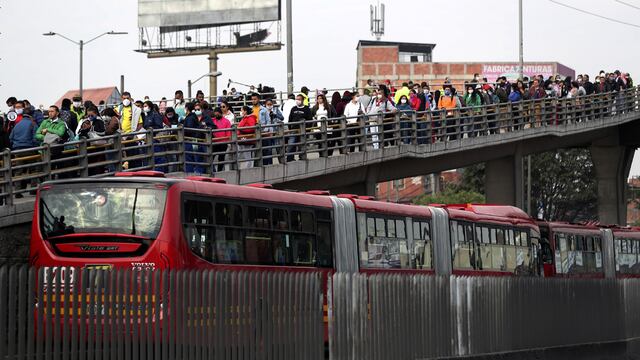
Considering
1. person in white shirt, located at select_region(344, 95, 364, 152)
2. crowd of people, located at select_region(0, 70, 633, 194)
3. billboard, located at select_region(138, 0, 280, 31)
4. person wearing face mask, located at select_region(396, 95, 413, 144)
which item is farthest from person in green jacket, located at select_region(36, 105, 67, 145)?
billboard, located at select_region(138, 0, 280, 31)

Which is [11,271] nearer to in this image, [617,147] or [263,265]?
[263,265]

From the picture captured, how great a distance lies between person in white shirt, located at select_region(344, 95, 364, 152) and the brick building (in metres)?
103

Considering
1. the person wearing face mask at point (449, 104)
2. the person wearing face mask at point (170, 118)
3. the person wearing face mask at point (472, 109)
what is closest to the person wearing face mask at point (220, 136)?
the person wearing face mask at point (170, 118)

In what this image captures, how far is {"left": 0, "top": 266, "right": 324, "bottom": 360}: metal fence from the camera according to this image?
13.1m

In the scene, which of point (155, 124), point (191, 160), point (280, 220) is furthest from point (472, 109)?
point (280, 220)

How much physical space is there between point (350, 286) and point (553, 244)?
20272 millimetres

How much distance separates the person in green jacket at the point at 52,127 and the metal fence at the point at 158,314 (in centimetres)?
779

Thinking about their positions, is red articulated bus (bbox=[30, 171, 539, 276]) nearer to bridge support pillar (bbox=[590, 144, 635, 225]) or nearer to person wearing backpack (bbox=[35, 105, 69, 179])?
person wearing backpack (bbox=[35, 105, 69, 179])

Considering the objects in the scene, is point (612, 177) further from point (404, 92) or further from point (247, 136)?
point (247, 136)

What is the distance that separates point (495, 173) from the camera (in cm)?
4969

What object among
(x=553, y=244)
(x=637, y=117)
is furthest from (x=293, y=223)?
(x=637, y=117)

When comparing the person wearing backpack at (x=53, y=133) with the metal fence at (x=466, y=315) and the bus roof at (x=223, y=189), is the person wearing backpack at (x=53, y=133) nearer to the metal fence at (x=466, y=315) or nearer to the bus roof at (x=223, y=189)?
the bus roof at (x=223, y=189)

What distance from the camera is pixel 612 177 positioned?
60.1m

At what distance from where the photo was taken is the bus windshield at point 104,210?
62.1 feet
